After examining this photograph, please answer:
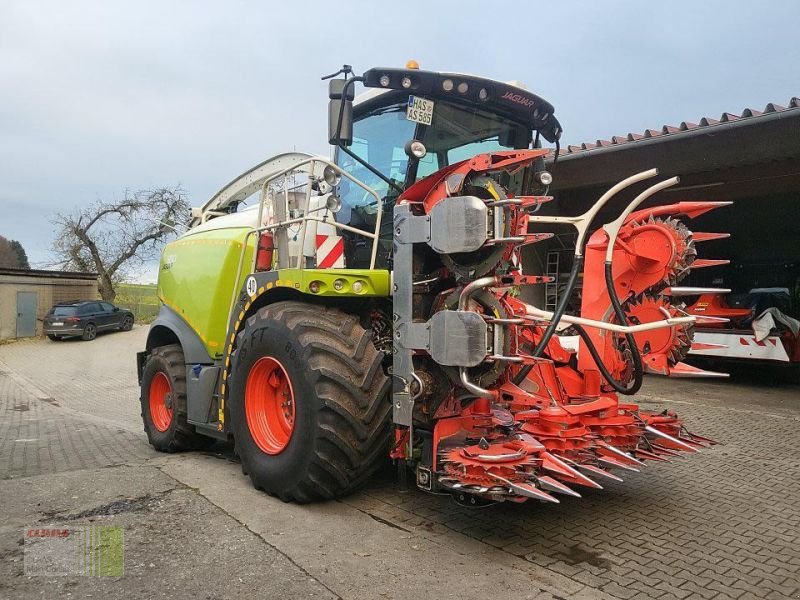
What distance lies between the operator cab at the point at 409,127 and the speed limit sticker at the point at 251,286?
2.52 feet

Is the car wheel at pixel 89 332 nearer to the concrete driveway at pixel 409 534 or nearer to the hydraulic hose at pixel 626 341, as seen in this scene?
the concrete driveway at pixel 409 534

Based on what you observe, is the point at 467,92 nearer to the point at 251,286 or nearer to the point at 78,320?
the point at 251,286

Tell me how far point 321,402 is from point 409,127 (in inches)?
82.4

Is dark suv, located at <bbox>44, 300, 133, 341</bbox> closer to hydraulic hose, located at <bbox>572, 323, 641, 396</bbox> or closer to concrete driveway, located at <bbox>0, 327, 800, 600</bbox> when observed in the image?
concrete driveway, located at <bbox>0, 327, 800, 600</bbox>

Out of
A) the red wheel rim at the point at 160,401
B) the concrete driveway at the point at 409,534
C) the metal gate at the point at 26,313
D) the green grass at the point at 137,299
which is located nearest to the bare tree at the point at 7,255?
the green grass at the point at 137,299

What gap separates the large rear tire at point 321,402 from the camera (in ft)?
12.3

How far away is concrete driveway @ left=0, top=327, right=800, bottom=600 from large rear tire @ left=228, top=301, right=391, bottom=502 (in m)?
0.25

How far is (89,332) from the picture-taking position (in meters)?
24.4

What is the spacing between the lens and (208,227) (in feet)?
21.0

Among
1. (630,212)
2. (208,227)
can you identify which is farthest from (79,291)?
(630,212)

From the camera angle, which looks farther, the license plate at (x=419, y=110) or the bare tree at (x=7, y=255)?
the bare tree at (x=7, y=255)

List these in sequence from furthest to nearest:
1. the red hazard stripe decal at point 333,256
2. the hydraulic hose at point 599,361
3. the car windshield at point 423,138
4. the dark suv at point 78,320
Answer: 1. the dark suv at point 78,320
2. the red hazard stripe decal at point 333,256
3. the car windshield at point 423,138
4. the hydraulic hose at point 599,361


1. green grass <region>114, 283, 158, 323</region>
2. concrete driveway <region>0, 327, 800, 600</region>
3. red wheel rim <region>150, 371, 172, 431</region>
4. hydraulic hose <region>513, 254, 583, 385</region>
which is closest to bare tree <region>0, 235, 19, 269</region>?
green grass <region>114, 283, 158, 323</region>

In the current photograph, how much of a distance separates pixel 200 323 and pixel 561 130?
368 cm
